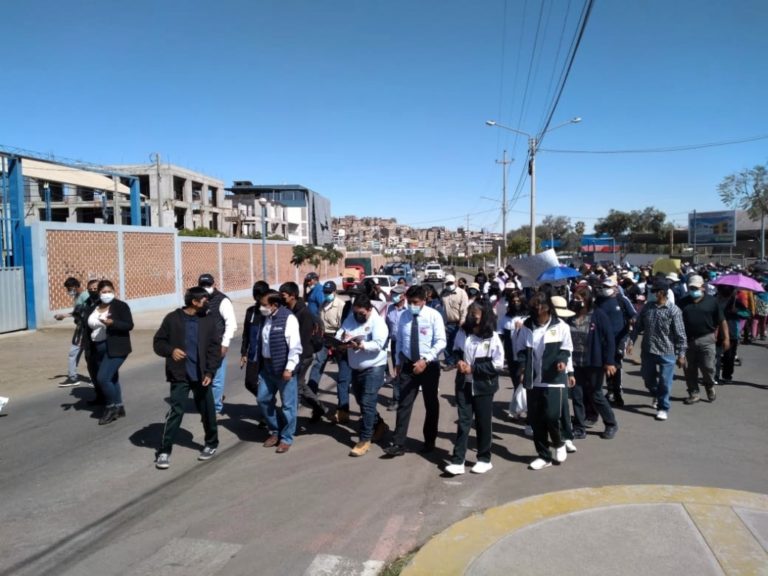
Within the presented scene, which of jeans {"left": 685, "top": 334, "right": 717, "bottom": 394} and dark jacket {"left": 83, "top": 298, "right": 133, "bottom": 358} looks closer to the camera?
dark jacket {"left": 83, "top": 298, "right": 133, "bottom": 358}

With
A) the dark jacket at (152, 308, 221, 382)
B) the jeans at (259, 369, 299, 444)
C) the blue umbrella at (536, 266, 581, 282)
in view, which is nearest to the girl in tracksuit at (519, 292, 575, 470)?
the jeans at (259, 369, 299, 444)

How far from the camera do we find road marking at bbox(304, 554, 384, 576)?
11.9 feet

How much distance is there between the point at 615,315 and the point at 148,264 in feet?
66.8

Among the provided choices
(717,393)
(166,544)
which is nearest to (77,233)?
(166,544)

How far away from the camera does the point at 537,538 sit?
390 centimetres

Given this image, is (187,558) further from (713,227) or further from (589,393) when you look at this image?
(713,227)

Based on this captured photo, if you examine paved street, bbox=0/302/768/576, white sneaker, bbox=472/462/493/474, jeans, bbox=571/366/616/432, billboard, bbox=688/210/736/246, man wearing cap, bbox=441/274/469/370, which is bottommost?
paved street, bbox=0/302/768/576

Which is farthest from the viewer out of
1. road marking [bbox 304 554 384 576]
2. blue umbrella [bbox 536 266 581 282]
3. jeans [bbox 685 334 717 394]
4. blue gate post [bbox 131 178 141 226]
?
blue gate post [bbox 131 178 141 226]

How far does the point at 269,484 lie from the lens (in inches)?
199

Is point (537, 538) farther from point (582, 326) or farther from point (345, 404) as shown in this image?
point (345, 404)

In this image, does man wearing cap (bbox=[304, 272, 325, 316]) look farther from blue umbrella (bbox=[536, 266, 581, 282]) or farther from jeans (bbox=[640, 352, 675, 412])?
blue umbrella (bbox=[536, 266, 581, 282])

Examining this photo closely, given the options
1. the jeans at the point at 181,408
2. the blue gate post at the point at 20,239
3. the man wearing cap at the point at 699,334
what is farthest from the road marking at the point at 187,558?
the blue gate post at the point at 20,239

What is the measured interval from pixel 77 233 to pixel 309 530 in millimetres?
18078

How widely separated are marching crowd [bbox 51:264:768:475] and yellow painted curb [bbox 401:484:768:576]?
0.81 m
